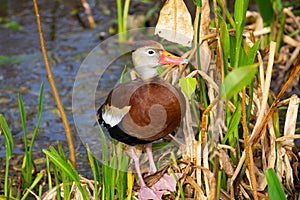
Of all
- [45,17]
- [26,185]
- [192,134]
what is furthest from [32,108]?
[192,134]

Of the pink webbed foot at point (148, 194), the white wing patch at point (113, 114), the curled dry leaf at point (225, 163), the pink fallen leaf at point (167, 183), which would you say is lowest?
the pink webbed foot at point (148, 194)

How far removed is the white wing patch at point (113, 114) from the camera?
219 centimetres

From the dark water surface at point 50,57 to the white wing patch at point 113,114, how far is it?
3.15ft

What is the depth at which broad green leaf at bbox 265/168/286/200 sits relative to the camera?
2.04 m

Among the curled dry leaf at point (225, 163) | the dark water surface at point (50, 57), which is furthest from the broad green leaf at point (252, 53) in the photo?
the dark water surface at point (50, 57)

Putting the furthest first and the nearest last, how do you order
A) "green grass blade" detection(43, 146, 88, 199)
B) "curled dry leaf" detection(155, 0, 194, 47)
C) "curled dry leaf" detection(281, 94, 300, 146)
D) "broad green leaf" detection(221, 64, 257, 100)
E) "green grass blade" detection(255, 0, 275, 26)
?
"green grass blade" detection(255, 0, 275, 26) → "curled dry leaf" detection(281, 94, 300, 146) → "curled dry leaf" detection(155, 0, 194, 47) → "green grass blade" detection(43, 146, 88, 199) → "broad green leaf" detection(221, 64, 257, 100)

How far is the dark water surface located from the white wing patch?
37.8 inches

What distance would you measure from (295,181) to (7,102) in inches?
72.8

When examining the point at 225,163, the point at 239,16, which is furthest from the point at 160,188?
the point at 239,16

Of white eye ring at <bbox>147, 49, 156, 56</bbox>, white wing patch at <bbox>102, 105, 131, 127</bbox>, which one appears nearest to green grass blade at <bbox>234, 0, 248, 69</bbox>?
white eye ring at <bbox>147, 49, 156, 56</bbox>

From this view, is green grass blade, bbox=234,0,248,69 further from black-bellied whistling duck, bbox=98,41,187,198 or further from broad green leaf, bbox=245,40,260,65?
black-bellied whistling duck, bbox=98,41,187,198

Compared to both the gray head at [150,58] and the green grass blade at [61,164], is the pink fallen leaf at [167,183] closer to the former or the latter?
the green grass blade at [61,164]

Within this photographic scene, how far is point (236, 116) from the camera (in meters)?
2.21

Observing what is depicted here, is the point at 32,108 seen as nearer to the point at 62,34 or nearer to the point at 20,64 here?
the point at 20,64
